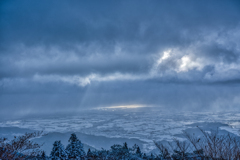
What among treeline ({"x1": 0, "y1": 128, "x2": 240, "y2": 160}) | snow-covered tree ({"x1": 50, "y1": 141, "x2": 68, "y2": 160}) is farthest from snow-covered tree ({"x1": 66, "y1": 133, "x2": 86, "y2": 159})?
snow-covered tree ({"x1": 50, "y1": 141, "x2": 68, "y2": 160})

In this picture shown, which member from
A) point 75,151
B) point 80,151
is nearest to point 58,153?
point 75,151

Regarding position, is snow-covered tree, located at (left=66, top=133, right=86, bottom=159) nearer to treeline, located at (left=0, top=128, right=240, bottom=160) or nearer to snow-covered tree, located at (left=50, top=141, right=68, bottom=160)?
treeline, located at (left=0, top=128, right=240, bottom=160)

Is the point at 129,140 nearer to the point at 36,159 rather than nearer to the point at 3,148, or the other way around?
the point at 36,159

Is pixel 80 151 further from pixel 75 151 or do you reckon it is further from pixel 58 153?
pixel 58 153

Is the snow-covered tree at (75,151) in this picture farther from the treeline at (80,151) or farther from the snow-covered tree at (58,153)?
the snow-covered tree at (58,153)

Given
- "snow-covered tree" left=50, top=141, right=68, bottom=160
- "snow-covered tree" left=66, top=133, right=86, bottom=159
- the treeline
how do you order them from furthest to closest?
"snow-covered tree" left=66, top=133, right=86, bottom=159 → "snow-covered tree" left=50, top=141, right=68, bottom=160 → the treeline

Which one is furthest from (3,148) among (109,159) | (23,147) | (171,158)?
(171,158)

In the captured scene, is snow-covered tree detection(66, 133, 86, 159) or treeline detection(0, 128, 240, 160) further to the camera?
snow-covered tree detection(66, 133, 86, 159)

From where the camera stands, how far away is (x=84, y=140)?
164 ft

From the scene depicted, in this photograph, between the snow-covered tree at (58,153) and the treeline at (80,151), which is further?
the snow-covered tree at (58,153)

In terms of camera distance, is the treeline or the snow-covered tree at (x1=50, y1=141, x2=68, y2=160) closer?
the treeline

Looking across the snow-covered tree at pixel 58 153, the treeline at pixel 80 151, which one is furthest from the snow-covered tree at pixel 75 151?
the snow-covered tree at pixel 58 153

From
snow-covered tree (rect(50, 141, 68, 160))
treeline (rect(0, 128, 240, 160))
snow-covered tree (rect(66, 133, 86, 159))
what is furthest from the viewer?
snow-covered tree (rect(66, 133, 86, 159))

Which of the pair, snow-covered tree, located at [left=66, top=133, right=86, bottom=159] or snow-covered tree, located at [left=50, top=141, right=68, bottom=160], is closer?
snow-covered tree, located at [left=50, top=141, right=68, bottom=160]
